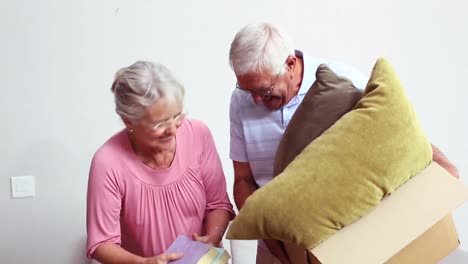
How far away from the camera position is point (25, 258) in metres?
2.22

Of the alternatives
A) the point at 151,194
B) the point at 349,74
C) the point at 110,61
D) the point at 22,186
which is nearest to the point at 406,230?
the point at 349,74

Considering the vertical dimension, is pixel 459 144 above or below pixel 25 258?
above

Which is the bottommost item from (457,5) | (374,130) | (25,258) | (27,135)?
(25,258)

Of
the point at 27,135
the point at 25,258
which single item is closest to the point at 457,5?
the point at 27,135

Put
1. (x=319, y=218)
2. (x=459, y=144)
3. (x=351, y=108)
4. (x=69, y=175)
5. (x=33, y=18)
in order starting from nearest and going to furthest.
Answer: (x=319, y=218)
(x=351, y=108)
(x=33, y=18)
(x=69, y=175)
(x=459, y=144)

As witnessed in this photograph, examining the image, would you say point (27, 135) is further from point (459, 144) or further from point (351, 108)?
point (459, 144)

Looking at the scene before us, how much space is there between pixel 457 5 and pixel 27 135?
194cm

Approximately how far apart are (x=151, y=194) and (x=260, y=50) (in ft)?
1.60

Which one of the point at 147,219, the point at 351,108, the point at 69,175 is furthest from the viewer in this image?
the point at 69,175

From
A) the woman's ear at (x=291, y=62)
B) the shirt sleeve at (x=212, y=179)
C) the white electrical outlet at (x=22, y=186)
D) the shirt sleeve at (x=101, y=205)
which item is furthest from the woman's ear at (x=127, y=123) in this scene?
the white electrical outlet at (x=22, y=186)

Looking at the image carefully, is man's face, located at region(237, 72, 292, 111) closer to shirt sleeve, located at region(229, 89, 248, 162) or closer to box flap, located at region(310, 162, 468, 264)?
shirt sleeve, located at region(229, 89, 248, 162)

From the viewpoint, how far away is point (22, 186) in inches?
85.4

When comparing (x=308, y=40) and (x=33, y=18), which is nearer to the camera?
(x=33, y=18)

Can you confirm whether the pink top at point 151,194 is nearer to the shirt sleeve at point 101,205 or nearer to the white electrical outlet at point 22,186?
the shirt sleeve at point 101,205
